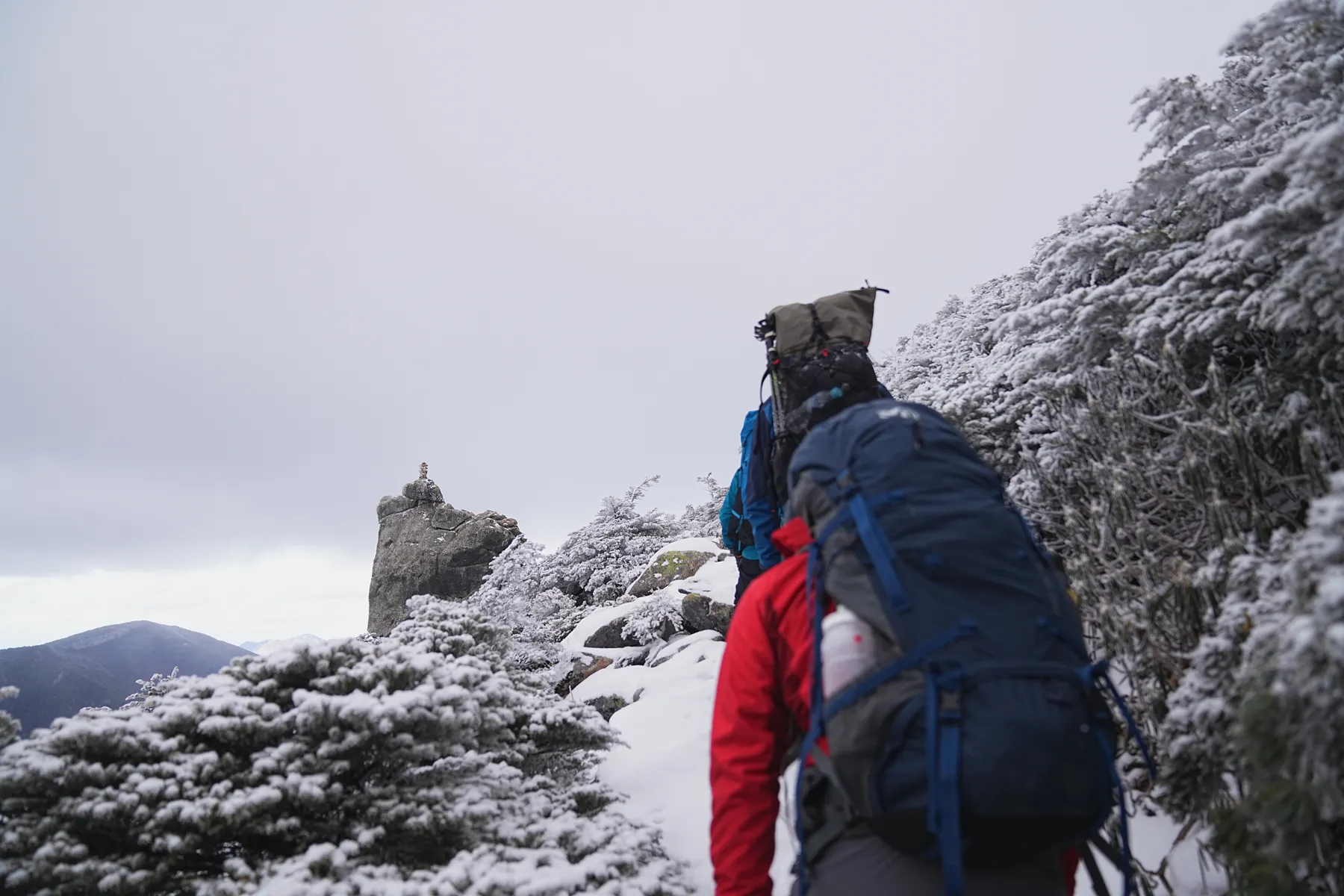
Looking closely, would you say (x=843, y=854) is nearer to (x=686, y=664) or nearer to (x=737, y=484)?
(x=737, y=484)

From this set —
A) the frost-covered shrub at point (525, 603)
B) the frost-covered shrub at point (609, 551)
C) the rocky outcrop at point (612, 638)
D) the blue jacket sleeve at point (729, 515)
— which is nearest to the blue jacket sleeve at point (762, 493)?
the blue jacket sleeve at point (729, 515)

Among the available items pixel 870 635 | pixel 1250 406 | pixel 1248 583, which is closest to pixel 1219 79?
pixel 1250 406

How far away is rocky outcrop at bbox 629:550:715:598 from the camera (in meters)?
11.1

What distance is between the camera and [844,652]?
5.38 ft

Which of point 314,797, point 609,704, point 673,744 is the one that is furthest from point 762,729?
point 609,704

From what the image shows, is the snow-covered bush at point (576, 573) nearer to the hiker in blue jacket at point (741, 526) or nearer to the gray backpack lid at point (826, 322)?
the hiker in blue jacket at point (741, 526)

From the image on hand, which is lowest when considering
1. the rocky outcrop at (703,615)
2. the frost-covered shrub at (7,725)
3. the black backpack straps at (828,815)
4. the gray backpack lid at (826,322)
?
the black backpack straps at (828,815)

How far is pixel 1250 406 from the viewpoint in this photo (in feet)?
11.1

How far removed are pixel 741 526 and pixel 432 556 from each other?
16722mm

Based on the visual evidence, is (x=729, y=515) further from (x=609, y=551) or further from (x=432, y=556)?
(x=432, y=556)

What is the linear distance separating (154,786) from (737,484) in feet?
11.3

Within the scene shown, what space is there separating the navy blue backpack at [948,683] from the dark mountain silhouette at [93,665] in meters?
3.48

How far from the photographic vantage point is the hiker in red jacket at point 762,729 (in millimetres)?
1799

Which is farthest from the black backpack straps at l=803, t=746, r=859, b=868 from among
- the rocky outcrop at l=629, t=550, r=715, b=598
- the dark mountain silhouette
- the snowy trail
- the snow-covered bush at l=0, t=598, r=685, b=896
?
the rocky outcrop at l=629, t=550, r=715, b=598
